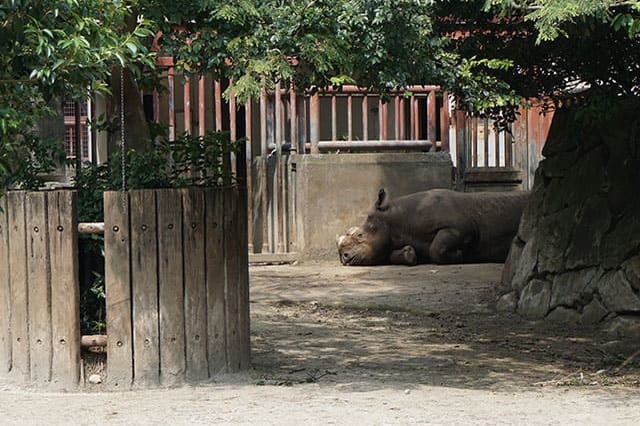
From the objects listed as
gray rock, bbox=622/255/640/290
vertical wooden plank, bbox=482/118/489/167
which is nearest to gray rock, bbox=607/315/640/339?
gray rock, bbox=622/255/640/290

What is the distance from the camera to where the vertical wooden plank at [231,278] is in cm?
703

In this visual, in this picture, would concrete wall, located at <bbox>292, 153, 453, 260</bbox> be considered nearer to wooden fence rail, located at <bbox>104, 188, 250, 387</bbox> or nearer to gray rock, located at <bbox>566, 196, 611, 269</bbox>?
gray rock, located at <bbox>566, 196, 611, 269</bbox>

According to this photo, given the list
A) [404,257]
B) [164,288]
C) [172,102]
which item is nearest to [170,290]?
[164,288]

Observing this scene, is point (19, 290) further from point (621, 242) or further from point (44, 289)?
point (621, 242)

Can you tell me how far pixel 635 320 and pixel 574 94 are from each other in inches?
79.2

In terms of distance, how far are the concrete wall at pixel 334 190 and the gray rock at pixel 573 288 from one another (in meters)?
5.16

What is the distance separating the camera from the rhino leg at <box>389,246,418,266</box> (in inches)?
551

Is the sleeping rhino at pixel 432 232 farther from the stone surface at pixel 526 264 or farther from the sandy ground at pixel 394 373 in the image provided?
the stone surface at pixel 526 264

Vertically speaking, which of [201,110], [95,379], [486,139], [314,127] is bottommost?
[95,379]

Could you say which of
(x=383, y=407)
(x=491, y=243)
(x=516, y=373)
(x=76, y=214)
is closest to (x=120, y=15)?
(x=76, y=214)

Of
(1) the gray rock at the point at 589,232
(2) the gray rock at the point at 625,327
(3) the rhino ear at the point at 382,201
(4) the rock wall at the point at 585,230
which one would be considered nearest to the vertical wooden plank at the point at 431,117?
(3) the rhino ear at the point at 382,201

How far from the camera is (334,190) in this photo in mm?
14930

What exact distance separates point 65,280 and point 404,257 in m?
7.71

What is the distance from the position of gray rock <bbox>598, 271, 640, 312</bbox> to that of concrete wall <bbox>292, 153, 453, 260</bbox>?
5.78 metres
